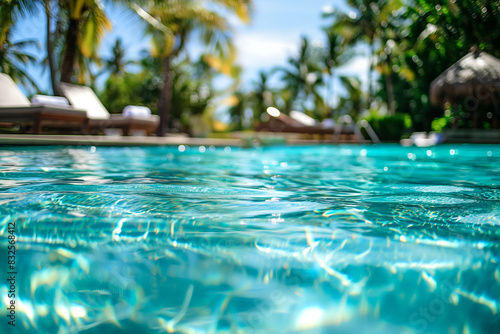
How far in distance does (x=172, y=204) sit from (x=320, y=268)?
104 centimetres

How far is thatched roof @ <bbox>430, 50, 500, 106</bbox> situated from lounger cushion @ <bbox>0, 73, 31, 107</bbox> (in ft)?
38.4

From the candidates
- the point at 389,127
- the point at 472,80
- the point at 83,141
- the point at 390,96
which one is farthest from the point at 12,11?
the point at 390,96

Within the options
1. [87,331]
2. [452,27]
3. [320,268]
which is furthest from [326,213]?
[452,27]

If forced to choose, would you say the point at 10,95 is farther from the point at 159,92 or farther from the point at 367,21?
the point at 367,21

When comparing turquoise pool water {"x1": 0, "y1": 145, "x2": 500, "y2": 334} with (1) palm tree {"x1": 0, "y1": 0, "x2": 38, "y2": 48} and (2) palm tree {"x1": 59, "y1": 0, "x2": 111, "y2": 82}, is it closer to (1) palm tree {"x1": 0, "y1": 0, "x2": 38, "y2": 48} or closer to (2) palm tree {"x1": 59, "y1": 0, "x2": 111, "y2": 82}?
(1) palm tree {"x1": 0, "y1": 0, "x2": 38, "y2": 48}

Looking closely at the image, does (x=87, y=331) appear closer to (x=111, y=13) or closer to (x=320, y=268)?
(x=320, y=268)

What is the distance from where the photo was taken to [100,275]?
1.32m

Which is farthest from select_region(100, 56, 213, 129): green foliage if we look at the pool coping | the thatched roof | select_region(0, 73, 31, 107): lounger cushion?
the thatched roof

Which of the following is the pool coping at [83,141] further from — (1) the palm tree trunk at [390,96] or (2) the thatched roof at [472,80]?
(1) the palm tree trunk at [390,96]

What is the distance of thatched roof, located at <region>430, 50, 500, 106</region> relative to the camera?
1208 centimetres

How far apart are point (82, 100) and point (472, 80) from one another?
1110 cm

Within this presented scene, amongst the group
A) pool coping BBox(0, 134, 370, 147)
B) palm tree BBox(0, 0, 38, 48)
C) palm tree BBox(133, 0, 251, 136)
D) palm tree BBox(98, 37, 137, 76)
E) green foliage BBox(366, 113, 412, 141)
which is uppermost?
palm tree BBox(98, 37, 137, 76)

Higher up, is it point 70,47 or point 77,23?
point 77,23

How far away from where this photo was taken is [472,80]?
1218cm
